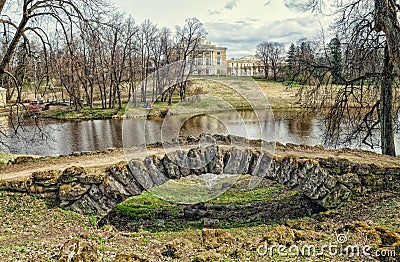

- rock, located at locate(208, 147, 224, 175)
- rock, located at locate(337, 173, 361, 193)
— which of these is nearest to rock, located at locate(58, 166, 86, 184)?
rock, located at locate(208, 147, 224, 175)

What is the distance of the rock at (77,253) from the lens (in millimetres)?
6457

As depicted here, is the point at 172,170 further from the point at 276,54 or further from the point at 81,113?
the point at 276,54

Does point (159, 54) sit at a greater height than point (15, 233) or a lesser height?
greater

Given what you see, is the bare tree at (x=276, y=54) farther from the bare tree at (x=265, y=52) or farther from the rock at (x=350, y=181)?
the rock at (x=350, y=181)

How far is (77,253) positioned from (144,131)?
73.7 feet

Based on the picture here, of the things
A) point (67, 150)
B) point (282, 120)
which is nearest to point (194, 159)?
point (67, 150)

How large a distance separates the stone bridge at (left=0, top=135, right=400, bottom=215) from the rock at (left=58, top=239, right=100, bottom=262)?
3.49 metres

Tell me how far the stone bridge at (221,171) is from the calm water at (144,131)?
9128 mm

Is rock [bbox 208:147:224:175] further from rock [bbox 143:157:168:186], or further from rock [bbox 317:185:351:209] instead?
rock [bbox 317:185:351:209]

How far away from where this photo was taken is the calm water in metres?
23.6

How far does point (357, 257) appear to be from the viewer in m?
6.74

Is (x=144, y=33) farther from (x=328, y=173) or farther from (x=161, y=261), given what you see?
(x=161, y=261)

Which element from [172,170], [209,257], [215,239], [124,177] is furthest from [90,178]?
[209,257]

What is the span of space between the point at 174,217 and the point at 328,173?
192 inches
